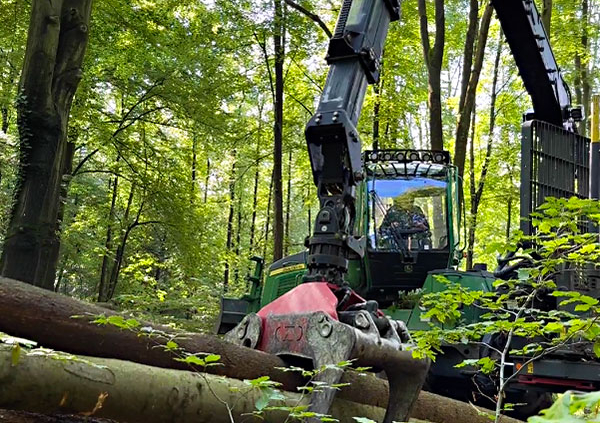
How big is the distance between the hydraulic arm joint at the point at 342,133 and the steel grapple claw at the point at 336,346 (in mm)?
550

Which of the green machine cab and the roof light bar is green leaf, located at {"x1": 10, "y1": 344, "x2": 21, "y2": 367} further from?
the roof light bar

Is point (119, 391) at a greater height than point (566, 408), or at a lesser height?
lesser

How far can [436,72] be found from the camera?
13516 millimetres

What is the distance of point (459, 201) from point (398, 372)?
6261 millimetres

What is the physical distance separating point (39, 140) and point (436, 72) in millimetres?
8533

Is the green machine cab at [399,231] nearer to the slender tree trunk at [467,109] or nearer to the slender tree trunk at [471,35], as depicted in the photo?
the slender tree trunk at [467,109]

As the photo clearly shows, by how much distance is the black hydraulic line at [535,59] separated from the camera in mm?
7477

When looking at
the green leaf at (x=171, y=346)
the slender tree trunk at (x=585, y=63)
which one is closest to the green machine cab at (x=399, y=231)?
the green leaf at (x=171, y=346)

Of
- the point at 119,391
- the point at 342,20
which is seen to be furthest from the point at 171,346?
the point at 342,20

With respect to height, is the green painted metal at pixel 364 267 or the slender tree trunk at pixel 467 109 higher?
the slender tree trunk at pixel 467 109

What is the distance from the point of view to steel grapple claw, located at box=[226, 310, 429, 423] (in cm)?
308

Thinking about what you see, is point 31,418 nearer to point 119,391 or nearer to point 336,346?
point 119,391

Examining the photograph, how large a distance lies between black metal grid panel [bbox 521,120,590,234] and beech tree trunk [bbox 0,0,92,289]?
5792 mm

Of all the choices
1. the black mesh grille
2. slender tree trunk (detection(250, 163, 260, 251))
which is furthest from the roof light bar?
slender tree trunk (detection(250, 163, 260, 251))
